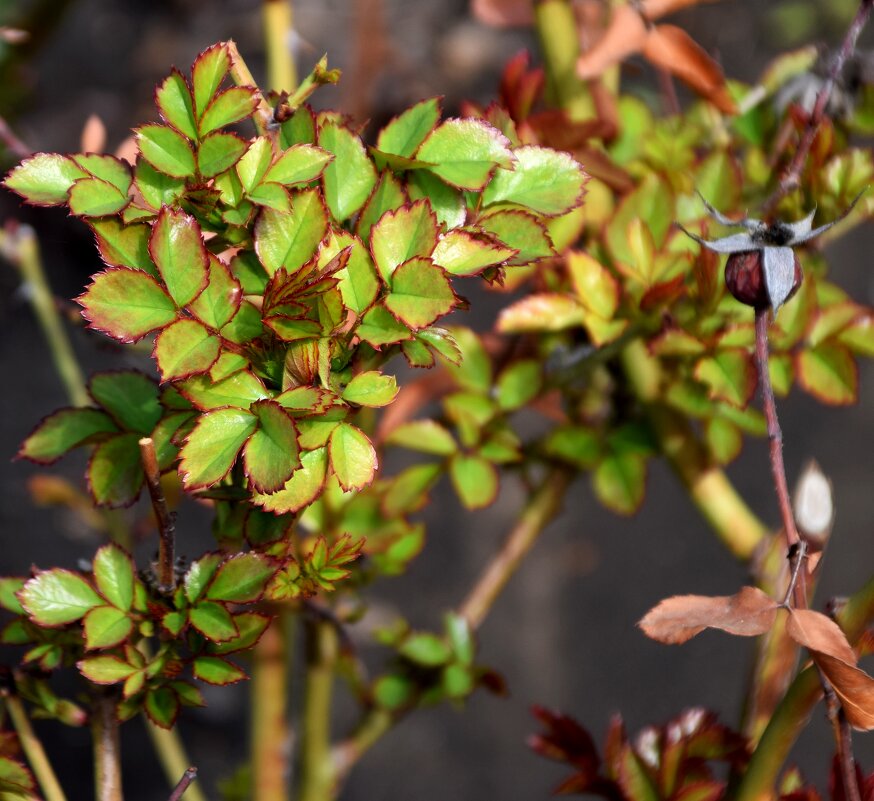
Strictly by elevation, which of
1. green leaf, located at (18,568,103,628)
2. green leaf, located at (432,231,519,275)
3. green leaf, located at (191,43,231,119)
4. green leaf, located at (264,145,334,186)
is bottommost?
green leaf, located at (18,568,103,628)

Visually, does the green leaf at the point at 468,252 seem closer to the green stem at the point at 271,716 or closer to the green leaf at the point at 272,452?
→ the green leaf at the point at 272,452

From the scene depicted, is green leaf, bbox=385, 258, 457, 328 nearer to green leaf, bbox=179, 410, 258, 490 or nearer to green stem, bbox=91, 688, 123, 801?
green leaf, bbox=179, 410, 258, 490

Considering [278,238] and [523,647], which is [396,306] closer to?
[278,238]

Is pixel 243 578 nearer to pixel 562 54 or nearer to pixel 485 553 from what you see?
pixel 562 54

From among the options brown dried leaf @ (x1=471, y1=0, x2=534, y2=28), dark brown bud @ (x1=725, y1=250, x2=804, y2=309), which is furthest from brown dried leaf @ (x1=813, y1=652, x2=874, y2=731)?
brown dried leaf @ (x1=471, y1=0, x2=534, y2=28)

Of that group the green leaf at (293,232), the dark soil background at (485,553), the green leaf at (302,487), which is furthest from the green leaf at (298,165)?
the dark soil background at (485,553)

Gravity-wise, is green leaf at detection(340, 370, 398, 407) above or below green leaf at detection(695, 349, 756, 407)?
above
